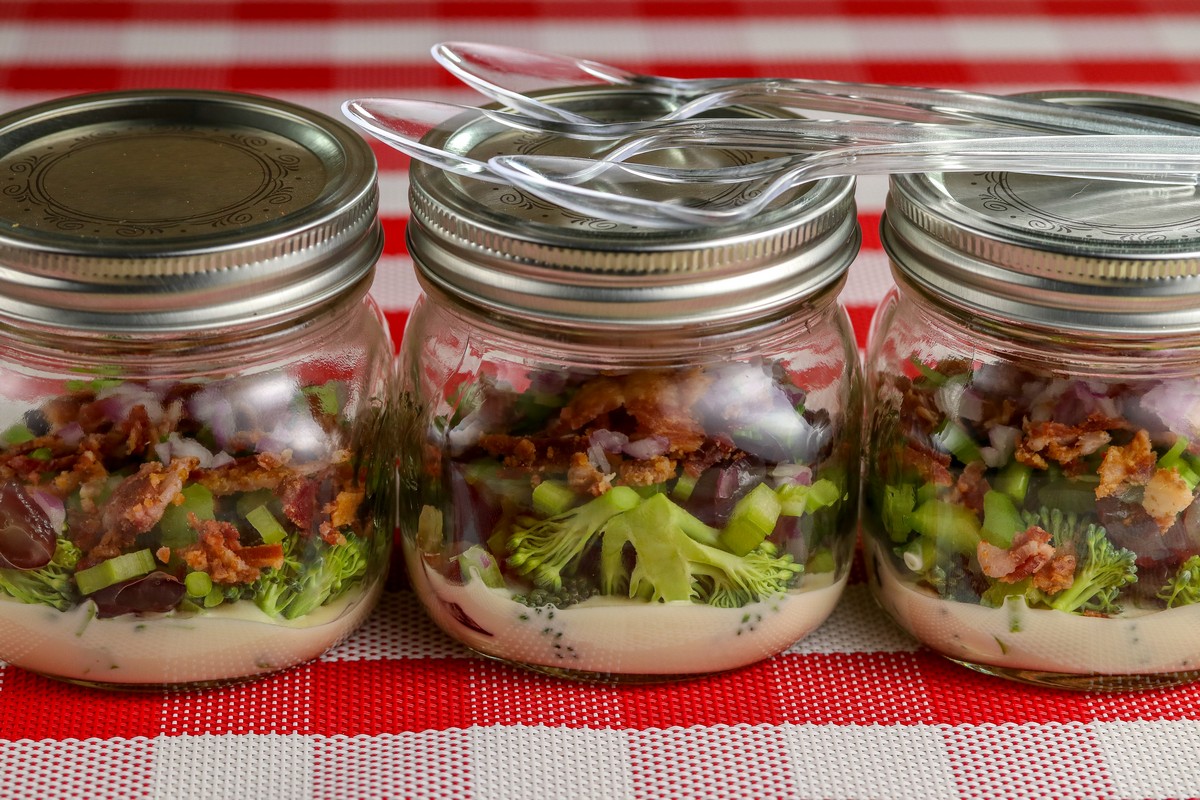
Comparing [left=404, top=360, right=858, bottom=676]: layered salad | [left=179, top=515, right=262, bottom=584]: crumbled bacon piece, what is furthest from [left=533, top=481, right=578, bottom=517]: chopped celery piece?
[left=179, top=515, right=262, bottom=584]: crumbled bacon piece

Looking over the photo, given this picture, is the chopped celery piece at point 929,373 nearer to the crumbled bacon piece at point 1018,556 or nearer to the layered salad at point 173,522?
the crumbled bacon piece at point 1018,556

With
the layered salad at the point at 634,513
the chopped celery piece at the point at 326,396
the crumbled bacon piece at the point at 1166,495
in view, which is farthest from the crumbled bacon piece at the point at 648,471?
the crumbled bacon piece at the point at 1166,495

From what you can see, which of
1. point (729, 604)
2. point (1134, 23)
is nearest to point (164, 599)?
point (729, 604)

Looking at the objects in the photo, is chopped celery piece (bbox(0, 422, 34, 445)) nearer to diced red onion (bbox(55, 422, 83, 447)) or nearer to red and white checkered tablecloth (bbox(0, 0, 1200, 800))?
diced red onion (bbox(55, 422, 83, 447))

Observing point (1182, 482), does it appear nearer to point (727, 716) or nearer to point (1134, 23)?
point (727, 716)

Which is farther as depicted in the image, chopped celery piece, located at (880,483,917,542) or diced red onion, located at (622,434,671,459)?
chopped celery piece, located at (880,483,917,542)

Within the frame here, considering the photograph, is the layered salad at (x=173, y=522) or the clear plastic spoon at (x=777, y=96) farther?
the clear plastic spoon at (x=777, y=96)

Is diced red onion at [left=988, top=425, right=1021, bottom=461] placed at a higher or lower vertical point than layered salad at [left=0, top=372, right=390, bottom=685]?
higher
